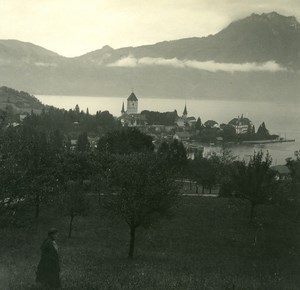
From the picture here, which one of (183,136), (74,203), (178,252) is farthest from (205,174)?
(183,136)

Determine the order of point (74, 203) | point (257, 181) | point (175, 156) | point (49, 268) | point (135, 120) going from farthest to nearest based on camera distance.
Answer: point (135, 120) → point (175, 156) → point (257, 181) → point (74, 203) → point (49, 268)

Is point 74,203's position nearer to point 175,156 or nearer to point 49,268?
point 49,268

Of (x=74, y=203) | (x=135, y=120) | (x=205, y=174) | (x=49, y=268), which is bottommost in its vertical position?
(x=205, y=174)

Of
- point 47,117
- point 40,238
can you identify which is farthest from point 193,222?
point 47,117

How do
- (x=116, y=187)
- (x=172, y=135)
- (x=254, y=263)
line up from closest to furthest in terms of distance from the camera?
(x=254, y=263)
(x=116, y=187)
(x=172, y=135)

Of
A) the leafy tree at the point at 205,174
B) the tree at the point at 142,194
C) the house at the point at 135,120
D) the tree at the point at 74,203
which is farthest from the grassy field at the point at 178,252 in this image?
the house at the point at 135,120

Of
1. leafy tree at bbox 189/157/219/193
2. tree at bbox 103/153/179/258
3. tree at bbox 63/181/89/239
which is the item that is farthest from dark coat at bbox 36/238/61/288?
leafy tree at bbox 189/157/219/193

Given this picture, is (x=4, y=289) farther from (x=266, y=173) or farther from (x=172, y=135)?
(x=172, y=135)

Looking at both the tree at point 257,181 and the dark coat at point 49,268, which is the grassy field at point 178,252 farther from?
the tree at point 257,181
